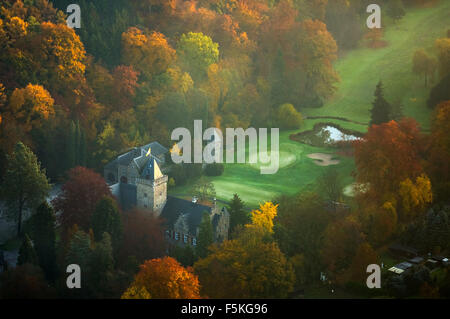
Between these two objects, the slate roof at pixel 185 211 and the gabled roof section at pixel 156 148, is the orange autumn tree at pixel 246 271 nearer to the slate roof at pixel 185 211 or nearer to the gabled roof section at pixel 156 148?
the slate roof at pixel 185 211

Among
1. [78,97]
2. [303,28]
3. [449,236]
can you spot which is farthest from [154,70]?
[449,236]

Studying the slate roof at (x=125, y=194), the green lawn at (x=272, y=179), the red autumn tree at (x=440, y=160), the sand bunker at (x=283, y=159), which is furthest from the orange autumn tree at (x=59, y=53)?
the red autumn tree at (x=440, y=160)

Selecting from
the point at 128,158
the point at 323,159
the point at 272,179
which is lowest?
the point at 272,179

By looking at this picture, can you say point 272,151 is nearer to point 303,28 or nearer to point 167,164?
point 167,164

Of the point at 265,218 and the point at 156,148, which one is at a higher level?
the point at 156,148

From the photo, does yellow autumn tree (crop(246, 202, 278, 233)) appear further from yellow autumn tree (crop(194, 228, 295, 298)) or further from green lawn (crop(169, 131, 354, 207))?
green lawn (crop(169, 131, 354, 207))

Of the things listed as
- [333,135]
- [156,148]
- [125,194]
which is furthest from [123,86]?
[333,135]

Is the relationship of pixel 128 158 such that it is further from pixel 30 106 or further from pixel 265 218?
pixel 265 218

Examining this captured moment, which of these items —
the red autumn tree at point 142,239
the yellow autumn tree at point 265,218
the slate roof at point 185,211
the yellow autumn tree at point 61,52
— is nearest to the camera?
the red autumn tree at point 142,239
